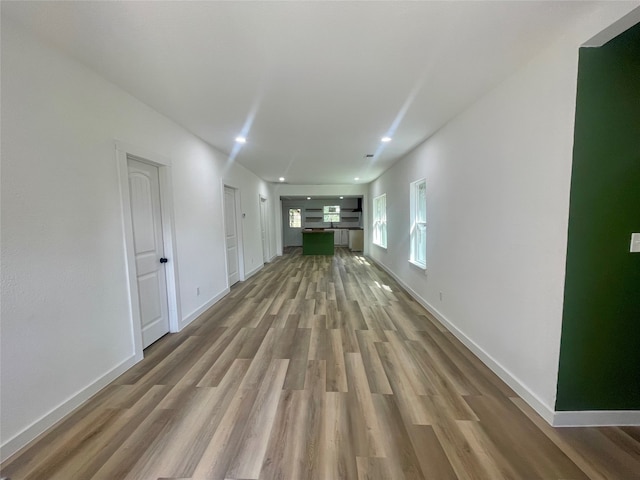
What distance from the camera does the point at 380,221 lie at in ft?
25.0

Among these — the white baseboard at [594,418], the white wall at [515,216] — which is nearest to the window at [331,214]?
the white wall at [515,216]

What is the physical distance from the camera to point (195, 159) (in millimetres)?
3695

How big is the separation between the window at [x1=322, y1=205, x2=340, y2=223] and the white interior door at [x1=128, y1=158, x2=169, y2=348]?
996 centimetres

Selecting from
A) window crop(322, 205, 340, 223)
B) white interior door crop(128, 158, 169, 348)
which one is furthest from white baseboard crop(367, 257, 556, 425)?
window crop(322, 205, 340, 223)

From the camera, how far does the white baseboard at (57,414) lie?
1.49 meters

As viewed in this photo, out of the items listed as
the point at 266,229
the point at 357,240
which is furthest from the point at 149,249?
the point at 357,240

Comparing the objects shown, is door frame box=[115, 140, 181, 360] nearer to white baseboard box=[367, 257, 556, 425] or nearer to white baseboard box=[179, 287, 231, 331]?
white baseboard box=[179, 287, 231, 331]

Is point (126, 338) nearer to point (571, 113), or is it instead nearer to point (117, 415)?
point (117, 415)

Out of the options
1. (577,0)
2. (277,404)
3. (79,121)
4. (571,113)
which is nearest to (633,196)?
(571,113)

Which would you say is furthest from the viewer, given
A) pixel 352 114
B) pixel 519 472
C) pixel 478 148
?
pixel 352 114

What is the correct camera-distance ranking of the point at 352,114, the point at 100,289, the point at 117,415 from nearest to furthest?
1. the point at 117,415
2. the point at 100,289
3. the point at 352,114

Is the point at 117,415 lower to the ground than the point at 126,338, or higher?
lower

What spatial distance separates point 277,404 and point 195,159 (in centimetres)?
330

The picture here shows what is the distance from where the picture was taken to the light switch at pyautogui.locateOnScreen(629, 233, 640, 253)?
1559mm
